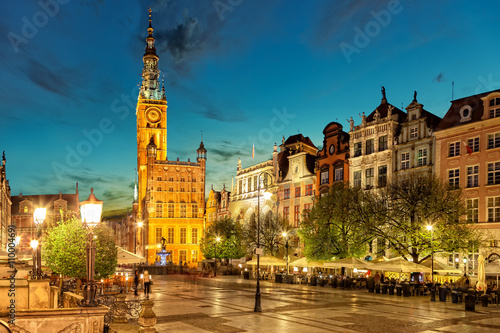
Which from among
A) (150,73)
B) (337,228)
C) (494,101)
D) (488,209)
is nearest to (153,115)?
(150,73)

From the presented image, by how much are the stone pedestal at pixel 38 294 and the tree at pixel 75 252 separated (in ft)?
48.2

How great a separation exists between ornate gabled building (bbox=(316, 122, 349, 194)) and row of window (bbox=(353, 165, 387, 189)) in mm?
1496

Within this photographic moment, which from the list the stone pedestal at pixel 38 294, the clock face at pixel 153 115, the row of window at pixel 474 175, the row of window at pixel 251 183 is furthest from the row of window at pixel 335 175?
the clock face at pixel 153 115

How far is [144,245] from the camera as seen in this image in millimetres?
95062

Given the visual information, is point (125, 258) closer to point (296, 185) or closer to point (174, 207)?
Answer: point (296, 185)

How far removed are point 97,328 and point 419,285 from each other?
27825 mm

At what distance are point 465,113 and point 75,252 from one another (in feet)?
113

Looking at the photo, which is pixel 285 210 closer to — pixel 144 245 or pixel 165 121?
pixel 144 245

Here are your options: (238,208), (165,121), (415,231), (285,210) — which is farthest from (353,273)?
(165,121)

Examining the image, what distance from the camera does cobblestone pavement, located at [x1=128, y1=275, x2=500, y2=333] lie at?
1856 cm

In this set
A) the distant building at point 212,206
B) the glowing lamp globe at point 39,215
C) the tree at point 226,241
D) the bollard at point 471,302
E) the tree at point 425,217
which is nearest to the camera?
the glowing lamp globe at point 39,215

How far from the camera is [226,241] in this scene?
6812cm

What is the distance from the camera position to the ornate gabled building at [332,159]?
55312mm

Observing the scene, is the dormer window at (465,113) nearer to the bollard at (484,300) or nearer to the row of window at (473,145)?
the row of window at (473,145)
